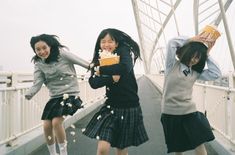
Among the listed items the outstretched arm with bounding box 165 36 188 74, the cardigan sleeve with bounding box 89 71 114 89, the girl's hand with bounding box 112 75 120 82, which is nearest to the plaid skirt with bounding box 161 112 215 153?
the outstretched arm with bounding box 165 36 188 74

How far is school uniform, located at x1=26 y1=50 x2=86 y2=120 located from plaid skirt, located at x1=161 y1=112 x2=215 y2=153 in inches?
43.4

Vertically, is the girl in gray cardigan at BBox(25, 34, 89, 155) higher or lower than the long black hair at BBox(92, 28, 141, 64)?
lower

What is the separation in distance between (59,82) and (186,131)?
146 centimetres

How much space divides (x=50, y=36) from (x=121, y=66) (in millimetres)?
1352

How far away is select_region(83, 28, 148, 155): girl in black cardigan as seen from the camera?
107 inches

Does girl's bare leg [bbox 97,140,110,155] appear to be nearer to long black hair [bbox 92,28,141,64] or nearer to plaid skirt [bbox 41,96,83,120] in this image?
long black hair [bbox 92,28,141,64]

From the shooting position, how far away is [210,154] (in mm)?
4316

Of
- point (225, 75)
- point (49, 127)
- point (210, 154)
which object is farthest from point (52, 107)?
point (225, 75)

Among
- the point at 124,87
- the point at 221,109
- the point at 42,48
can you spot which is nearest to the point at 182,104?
the point at 124,87

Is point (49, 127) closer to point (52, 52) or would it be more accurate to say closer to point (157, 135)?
point (52, 52)

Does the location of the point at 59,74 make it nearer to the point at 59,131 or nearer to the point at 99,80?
the point at 59,131

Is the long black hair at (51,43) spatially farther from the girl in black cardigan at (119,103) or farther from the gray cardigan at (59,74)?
the girl in black cardigan at (119,103)

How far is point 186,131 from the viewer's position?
10.1 feet

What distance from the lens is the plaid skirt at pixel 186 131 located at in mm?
3057
